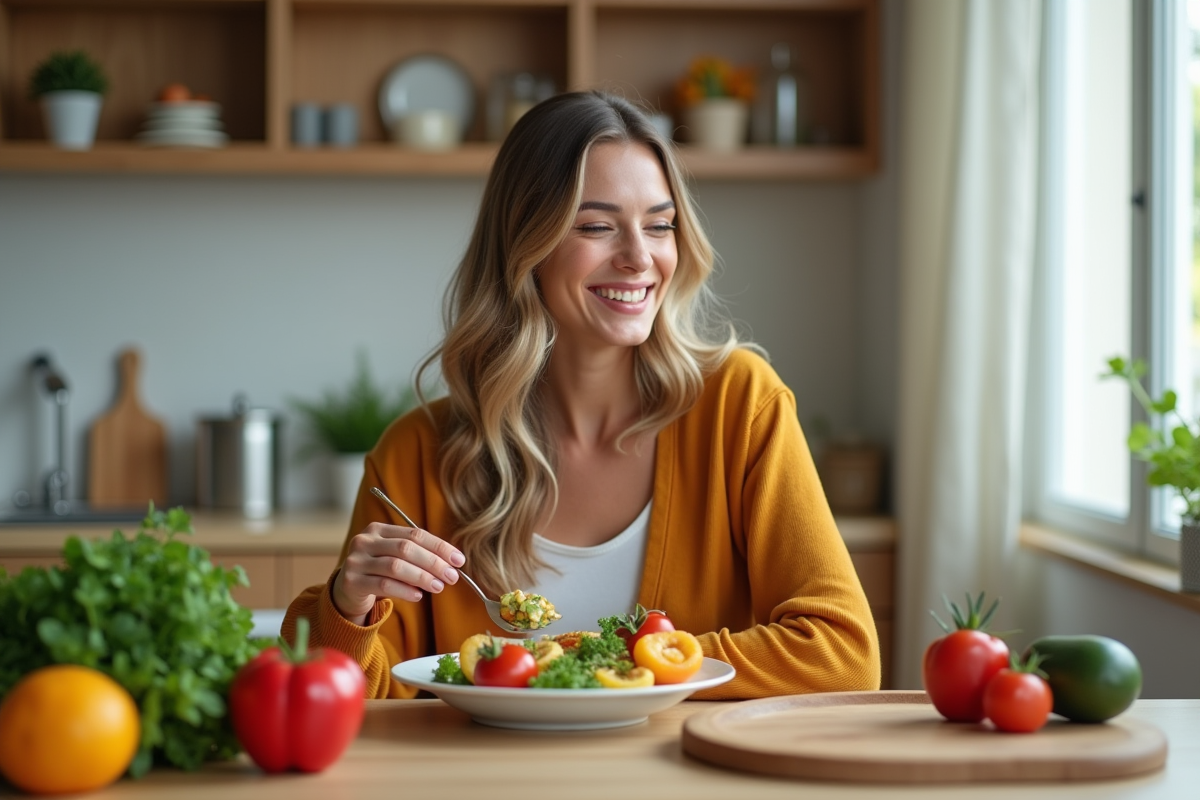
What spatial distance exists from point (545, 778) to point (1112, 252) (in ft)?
7.01

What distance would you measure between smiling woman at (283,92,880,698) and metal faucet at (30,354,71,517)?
190cm

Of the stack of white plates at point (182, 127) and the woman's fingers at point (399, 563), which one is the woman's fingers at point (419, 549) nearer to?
the woman's fingers at point (399, 563)

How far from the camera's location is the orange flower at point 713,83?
11.5 feet

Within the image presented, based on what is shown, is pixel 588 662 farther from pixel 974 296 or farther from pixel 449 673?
pixel 974 296

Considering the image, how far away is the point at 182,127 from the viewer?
341 cm

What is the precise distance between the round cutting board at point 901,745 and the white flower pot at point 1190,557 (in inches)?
37.7

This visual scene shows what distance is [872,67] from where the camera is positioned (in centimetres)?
351

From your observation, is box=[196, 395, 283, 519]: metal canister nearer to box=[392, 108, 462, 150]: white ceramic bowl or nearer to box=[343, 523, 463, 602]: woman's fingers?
box=[392, 108, 462, 150]: white ceramic bowl

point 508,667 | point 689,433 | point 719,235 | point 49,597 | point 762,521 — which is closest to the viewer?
point 49,597

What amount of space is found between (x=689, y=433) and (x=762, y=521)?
0.69 ft

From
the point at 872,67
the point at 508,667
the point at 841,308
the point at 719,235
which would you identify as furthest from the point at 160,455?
the point at 508,667

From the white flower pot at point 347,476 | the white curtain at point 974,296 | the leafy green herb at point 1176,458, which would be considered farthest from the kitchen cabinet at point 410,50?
the leafy green herb at point 1176,458

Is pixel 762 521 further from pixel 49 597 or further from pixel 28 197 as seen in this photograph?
pixel 28 197

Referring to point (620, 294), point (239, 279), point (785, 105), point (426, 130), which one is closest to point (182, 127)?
point (239, 279)
